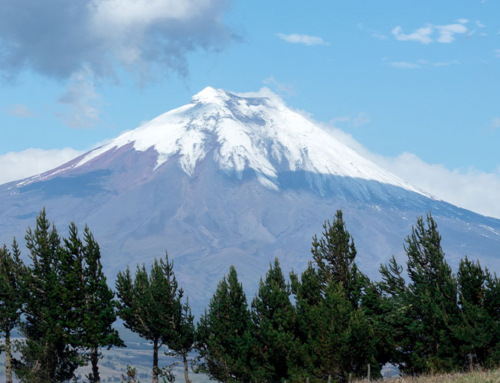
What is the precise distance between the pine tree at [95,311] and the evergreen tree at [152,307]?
245 cm

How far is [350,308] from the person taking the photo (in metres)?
62.4

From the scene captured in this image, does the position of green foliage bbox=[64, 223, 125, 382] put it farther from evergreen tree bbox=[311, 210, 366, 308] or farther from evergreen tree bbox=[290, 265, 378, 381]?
evergreen tree bbox=[311, 210, 366, 308]

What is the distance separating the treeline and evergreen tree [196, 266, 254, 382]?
121 mm

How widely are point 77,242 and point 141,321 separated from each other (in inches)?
404

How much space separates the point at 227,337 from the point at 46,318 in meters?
18.1

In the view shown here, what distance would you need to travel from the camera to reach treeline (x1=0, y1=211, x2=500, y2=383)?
58.6 meters

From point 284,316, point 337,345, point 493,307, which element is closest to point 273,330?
point 284,316

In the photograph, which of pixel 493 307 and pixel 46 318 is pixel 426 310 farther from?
pixel 46 318

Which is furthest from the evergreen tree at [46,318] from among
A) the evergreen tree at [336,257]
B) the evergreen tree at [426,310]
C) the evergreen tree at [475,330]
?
the evergreen tree at [475,330]

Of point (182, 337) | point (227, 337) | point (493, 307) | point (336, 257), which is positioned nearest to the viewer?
point (493, 307)

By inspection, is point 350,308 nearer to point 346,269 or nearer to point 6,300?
point 346,269

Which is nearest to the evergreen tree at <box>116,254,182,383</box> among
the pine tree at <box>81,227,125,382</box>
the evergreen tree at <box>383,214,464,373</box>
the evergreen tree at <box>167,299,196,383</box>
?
the evergreen tree at <box>167,299,196,383</box>

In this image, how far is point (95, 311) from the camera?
70.9m

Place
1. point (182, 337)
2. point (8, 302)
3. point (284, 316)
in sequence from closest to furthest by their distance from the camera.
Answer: point (284, 316) → point (8, 302) → point (182, 337)
